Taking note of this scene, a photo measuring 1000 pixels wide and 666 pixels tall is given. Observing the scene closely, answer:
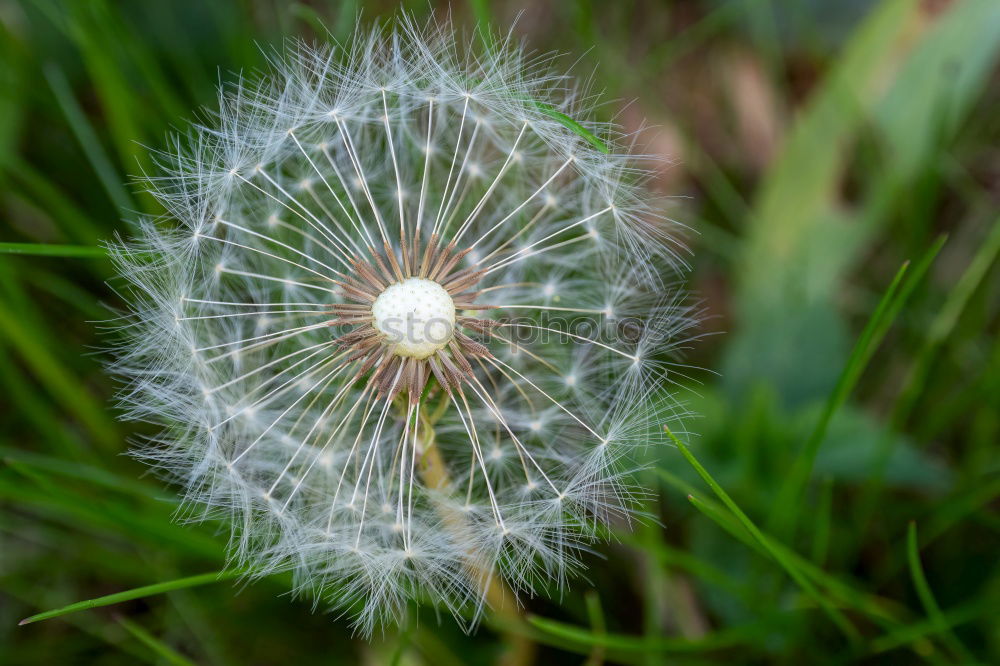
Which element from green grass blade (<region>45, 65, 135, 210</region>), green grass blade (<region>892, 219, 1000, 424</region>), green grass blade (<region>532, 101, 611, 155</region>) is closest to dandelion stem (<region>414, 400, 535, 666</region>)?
green grass blade (<region>532, 101, 611, 155</region>)

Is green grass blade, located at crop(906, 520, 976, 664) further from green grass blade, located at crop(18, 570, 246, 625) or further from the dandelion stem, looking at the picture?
green grass blade, located at crop(18, 570, 246, 625)

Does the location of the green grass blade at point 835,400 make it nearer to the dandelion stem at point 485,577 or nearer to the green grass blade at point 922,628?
the green grass blade at point 922,628

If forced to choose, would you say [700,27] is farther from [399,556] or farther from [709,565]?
[399,556]

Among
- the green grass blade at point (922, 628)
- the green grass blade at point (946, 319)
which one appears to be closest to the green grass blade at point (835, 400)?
A: the green grass blade at point (946, 319)

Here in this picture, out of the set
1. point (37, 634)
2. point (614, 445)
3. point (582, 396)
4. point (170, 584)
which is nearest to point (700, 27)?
point (582, 396)

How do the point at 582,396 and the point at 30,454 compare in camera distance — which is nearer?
the point at 582,396

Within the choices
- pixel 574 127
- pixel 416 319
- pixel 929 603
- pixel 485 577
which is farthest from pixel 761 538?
pixel 574 127
